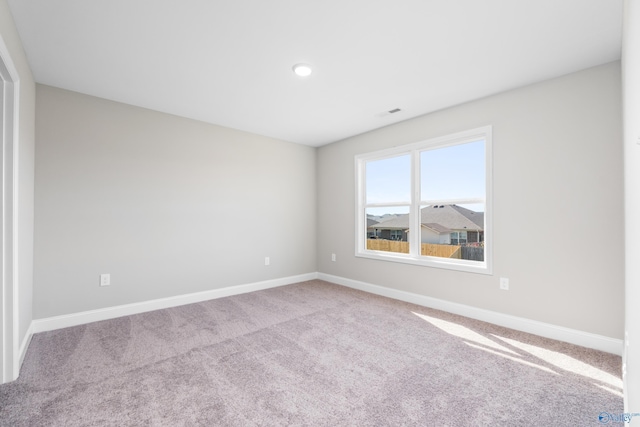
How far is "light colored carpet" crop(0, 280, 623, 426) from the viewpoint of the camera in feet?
5.35

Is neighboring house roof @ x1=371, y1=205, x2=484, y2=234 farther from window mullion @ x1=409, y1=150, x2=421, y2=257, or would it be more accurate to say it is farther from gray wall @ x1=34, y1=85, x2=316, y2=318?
gray wall @ x1=34, y1=85, x2=316, y2=318

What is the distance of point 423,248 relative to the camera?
12.3 ft

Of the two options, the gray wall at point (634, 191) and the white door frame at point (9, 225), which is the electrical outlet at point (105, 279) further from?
the gray wall at point (634, 191)

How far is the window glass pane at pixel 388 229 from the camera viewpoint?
13.1 ft

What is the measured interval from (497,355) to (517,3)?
2.50 metres

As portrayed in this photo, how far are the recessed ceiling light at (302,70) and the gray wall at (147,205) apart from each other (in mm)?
1881

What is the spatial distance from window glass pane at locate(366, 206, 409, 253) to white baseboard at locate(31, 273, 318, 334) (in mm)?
1601

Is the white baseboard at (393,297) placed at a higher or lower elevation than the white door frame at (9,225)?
lower

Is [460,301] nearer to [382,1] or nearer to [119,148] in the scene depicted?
[382,1]

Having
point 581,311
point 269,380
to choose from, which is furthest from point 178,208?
point 581,311

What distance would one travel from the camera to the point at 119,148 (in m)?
3.23

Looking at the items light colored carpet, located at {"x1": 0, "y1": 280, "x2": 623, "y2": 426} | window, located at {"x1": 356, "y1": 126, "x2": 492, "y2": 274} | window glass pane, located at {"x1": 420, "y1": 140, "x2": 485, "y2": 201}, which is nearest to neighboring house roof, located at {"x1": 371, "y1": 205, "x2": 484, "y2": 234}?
window, located at {"x1": 356, "y1": 126, "x2": 492, "y2": 274}

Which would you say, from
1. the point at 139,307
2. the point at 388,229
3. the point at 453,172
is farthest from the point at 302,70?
the point at 139,307

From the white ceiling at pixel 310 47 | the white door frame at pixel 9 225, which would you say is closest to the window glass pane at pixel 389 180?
the white ceiling at pixel 310 47
